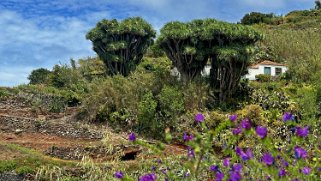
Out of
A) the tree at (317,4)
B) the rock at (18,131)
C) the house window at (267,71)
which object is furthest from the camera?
the tree at (317,4)

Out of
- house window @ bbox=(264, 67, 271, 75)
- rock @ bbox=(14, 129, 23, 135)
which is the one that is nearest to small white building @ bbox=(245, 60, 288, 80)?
house window @ bbox=(264, 67, 271, 75)

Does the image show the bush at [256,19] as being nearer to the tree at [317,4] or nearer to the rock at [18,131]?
the tree at [317,4]

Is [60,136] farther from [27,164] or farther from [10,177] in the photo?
[10,177]

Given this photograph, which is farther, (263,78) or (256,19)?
(256,19)

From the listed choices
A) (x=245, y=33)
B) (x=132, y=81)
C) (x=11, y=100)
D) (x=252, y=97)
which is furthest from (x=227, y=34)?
(x=11, y=100)

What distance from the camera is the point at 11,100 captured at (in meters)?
30.9

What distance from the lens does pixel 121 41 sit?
1355 inches

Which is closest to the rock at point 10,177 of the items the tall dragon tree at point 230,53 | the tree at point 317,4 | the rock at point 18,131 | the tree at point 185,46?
the rock at point 18,131

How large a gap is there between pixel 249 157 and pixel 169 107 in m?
19.7

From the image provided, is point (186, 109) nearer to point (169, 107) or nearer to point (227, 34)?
point (169, 107)

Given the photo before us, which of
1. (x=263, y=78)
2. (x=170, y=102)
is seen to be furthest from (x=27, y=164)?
(x=263, y=78)

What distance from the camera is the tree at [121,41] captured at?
1351 inches

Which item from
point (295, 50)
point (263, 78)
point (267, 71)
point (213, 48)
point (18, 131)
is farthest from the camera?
point (295, 50)

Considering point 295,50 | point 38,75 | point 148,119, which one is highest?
point 295,50
